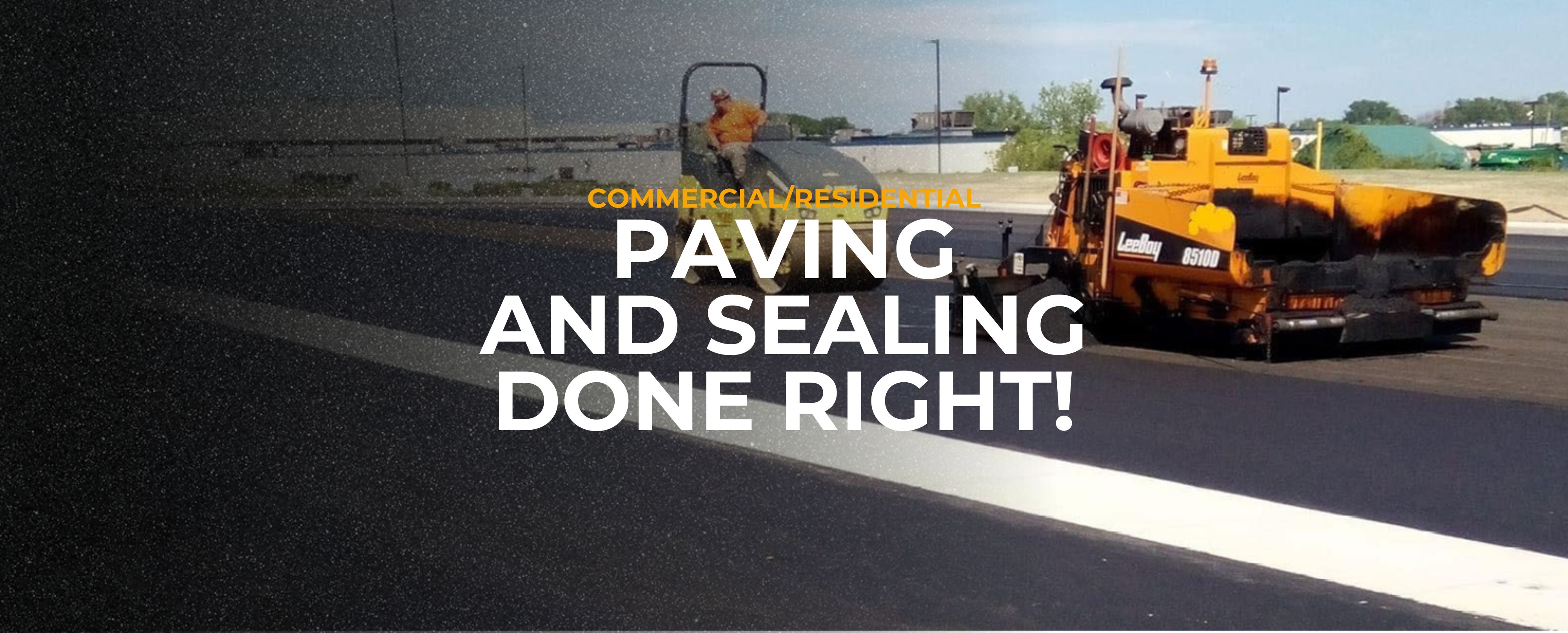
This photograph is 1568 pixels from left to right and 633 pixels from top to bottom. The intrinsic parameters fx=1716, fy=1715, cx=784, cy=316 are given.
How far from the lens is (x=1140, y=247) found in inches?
448

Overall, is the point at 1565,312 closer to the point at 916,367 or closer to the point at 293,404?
the point at 916,367

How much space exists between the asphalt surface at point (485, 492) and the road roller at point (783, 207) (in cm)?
386

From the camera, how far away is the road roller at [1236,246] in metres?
10.9

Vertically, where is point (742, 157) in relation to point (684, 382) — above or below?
above

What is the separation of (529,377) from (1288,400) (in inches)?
168

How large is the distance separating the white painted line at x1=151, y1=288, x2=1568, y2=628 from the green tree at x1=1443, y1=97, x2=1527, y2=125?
97303 mm

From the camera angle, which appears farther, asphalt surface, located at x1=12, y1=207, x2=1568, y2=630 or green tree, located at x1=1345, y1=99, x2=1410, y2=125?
green tree, located at x1=1345, y1=99, x2=1410, y2=125

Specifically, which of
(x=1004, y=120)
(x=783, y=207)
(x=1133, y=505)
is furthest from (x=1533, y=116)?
(x=1133, y=505)

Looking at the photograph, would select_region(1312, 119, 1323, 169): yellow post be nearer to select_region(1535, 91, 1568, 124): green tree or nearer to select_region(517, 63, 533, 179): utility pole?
select_region(517, 63, 533, 179): utility pole

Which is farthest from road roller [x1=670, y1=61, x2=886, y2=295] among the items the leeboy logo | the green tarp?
the green tarp

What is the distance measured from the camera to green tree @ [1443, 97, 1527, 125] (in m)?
99.6

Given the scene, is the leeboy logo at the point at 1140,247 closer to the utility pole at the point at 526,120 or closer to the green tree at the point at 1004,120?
the utility pole at the point at 526,120

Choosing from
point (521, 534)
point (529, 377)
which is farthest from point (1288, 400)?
point (521, 534)

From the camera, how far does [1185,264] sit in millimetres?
11008
